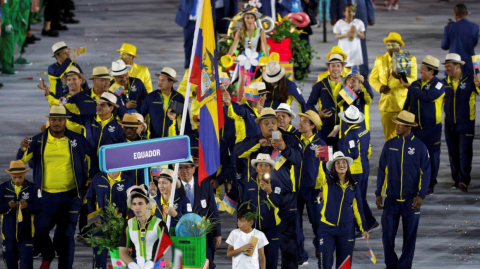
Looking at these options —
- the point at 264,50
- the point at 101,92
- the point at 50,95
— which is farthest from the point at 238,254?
the point at 264,50

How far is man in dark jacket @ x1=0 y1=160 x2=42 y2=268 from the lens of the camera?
1095cm

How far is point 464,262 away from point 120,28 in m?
16.2

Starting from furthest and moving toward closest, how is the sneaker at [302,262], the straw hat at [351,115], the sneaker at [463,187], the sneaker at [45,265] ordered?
the sneaker at [463,187] → the straw hat at [351,115] → the sneaker at [302,262] → the sneaker at [45,265]

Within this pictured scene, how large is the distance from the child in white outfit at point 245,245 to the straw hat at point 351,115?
2563 millimetres

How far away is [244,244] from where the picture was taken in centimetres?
1016

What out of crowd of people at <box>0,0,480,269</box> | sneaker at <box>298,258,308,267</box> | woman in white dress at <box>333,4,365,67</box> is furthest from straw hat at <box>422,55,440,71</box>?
woman in white dress at <box>333,4,365,67</box>

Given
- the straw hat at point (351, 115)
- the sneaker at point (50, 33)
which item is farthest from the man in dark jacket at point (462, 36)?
the sneaker at point (50, 33)

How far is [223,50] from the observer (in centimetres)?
1659

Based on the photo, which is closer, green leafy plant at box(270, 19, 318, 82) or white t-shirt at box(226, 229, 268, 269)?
white t-shirt at box(226, 229, 268, 269)

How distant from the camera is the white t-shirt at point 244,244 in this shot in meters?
10.1

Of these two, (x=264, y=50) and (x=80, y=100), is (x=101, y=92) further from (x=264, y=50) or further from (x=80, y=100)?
(x=264, y=50)

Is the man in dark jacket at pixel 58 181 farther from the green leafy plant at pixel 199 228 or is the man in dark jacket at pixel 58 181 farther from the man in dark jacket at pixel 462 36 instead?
the man in dark jacket at pixel 462 36

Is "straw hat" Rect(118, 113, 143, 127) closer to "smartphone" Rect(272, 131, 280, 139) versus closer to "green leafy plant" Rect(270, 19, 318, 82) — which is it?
"smartphone" Rect(272, 131, 280, 139)

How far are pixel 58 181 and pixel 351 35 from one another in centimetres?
872
